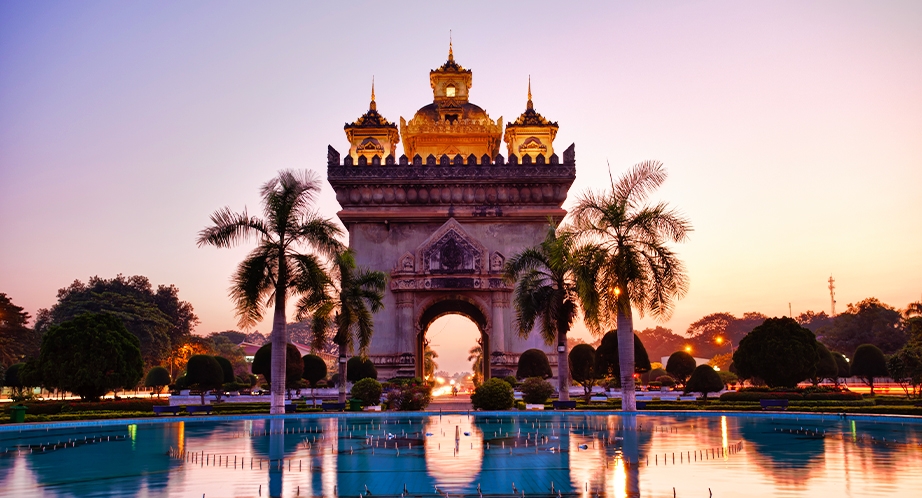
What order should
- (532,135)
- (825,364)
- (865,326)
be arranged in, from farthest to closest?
1. (865,326)
2. (532,135)
3. (825,364)

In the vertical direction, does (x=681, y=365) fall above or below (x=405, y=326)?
below

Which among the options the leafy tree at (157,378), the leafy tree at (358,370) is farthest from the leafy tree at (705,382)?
the leafy tree at (157,378)

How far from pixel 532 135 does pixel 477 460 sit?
44.0 meters

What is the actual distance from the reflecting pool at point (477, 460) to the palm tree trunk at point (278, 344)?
4.66 meters

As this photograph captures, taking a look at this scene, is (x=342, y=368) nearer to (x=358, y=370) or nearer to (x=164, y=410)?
(x=164, y=410)

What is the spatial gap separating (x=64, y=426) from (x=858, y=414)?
25.4 metres

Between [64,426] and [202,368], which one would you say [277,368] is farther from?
[202,368]

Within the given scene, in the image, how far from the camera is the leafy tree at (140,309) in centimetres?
6881

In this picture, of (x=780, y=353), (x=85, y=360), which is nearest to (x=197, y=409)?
(x=85, y=360)

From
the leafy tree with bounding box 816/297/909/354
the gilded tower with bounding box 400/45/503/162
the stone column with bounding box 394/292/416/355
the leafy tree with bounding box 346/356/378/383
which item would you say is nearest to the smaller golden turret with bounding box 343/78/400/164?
the gilded tower with bounding box 400/45/503/162

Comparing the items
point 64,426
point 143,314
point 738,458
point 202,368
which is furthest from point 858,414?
point 143,314

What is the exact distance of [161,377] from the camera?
2108 inches

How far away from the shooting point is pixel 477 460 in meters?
14.0

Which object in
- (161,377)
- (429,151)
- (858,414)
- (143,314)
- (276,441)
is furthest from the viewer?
(143,314)
